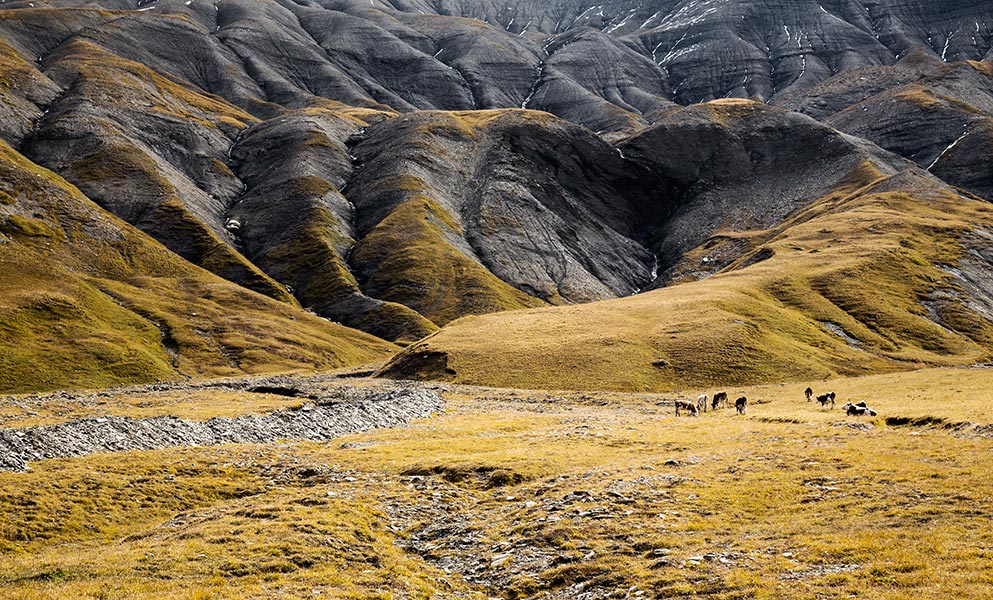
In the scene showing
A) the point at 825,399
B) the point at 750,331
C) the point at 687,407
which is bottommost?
the point at 687,407

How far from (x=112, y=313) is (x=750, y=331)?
11924 centimetres

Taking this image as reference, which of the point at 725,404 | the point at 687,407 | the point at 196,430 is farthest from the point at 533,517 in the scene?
the point at 725,404

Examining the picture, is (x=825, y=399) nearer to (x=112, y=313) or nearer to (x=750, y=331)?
(x=750, y=331)

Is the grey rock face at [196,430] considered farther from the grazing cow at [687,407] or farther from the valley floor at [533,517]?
the grazing cow at [687,407]

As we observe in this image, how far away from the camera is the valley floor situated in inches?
739

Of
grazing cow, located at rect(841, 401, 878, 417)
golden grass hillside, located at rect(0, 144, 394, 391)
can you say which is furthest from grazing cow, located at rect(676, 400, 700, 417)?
golden grass hillside, located at rect(0, 144, 394, 391)

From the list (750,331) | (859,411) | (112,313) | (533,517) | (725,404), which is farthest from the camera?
(112,313)

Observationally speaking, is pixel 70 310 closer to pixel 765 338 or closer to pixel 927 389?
pixel 765 338

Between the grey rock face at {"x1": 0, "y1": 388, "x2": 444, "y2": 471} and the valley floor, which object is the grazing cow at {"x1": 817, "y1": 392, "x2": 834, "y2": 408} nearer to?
the valley floor

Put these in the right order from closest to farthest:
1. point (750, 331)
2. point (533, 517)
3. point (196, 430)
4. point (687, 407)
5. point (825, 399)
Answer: point (533, 517) < point (196, 430) < point (825, 399) < point (687, 407) < point (750, 331)

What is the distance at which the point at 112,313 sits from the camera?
135 metres

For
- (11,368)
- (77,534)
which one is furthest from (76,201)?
(77,534)

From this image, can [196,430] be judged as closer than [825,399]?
Yes

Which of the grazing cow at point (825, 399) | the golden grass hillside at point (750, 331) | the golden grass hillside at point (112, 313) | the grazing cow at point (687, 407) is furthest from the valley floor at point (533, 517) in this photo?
the golden grass hillside at point (112, 313)
